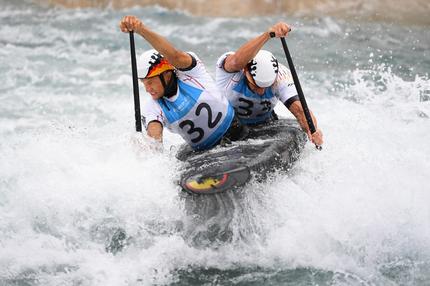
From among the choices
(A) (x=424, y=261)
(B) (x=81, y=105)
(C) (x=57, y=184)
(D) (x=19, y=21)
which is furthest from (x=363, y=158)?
(D) (x=19, y=21)

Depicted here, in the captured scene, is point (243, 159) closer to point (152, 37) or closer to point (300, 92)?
point (300, 92)

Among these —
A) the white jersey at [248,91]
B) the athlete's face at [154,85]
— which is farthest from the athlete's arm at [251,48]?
the athlete's face at [154,85]

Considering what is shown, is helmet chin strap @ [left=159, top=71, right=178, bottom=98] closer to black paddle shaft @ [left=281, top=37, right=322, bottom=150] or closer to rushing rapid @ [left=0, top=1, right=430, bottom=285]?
rushing rapid @ [left=0, top=1, right=430, bottom=285]

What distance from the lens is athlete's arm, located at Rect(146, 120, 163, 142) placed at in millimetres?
5148

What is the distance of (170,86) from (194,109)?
0.88 feet

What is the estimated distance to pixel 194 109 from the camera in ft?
17.1

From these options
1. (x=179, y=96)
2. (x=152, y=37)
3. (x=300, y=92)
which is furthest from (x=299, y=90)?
(x=152, y=37)

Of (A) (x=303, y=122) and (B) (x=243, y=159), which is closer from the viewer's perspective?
(B) (x=243, y=159)

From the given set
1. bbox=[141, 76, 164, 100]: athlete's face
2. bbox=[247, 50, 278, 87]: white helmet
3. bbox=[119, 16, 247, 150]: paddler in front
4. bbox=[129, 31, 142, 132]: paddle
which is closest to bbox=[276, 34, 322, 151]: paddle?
bbox=[247, 50, 278, 87]: white helmet

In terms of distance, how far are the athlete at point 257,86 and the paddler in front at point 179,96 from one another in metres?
0.33

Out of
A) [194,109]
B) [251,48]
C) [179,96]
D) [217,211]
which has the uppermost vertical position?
[251,48]

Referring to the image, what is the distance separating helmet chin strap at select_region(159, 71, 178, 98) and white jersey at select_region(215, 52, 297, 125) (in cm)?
70

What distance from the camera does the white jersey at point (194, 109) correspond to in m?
5.19

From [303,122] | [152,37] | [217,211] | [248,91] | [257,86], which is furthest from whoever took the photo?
[303,122]
